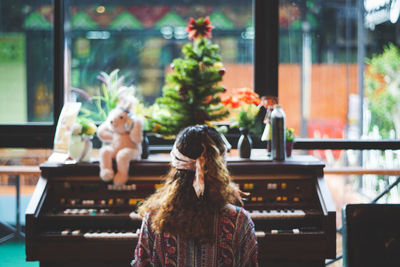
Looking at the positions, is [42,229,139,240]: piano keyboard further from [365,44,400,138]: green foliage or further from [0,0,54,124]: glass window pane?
[365,44,400,138]: green foliage

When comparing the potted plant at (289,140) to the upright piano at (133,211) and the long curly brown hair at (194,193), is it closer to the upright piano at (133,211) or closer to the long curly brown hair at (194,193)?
the upright piano at (133,211)

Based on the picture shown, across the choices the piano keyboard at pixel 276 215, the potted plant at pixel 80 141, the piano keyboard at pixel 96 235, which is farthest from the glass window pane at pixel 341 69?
the piano keyboard at pixel 96 235

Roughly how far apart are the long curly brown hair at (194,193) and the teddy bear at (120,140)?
125 centimetres

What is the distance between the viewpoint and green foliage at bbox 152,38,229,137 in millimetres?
3207

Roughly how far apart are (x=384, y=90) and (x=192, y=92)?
187 cm

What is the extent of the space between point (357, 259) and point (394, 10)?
2.76 m

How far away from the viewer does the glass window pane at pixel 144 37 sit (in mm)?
3945

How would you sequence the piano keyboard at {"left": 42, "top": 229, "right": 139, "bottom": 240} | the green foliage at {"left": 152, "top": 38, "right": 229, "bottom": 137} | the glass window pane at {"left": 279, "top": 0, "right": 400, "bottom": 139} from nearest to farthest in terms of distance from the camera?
the piano keyboard at {"left": 42, "top": 229, "right": 139, "bottom": 240}
the green foliage at {"left": 152, "top": 38, "right": 229, "bottom": 137}
the glass window pane at {"left": 279, "top": 0, "right": 400, "bottom": 139}

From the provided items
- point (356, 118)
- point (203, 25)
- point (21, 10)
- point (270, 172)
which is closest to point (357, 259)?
point (270, 172)

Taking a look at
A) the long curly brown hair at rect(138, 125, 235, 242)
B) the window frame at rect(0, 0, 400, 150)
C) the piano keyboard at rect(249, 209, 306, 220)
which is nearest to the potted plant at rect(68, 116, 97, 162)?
the window frame at rect(0, 0, 400, 150)

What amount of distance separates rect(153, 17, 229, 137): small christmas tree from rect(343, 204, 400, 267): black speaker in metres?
1.43

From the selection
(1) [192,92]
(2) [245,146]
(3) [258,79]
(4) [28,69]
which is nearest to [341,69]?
(3) [258,79]

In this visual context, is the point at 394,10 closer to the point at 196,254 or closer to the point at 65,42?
the point at 65,42

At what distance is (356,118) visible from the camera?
418 centimetres
